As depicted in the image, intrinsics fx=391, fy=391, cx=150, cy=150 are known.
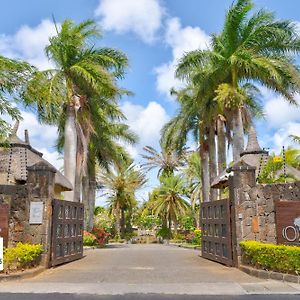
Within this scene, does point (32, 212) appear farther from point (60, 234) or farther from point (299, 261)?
point (299, 261)

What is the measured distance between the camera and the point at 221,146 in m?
26.6

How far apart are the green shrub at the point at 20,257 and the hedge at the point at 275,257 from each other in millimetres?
6377

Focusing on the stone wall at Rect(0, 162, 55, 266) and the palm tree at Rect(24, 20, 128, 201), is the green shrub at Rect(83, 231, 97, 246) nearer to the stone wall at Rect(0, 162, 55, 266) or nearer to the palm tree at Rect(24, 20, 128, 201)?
the palm tree at Rect(24, 20, 128, 201)

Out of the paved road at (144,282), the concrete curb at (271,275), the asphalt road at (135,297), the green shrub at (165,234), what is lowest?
the asphalt road at (135,297)

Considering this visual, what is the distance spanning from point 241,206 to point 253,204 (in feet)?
1.30

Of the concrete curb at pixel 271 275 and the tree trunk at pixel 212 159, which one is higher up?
the tree trunk at pixel 212 159

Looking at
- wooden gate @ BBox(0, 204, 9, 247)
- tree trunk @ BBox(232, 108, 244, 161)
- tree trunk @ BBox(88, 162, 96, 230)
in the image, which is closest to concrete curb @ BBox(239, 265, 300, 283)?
wooden gate @ BBox(0, 204, 9, 247)

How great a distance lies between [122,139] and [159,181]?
10.9 m

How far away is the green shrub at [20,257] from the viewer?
10.5m

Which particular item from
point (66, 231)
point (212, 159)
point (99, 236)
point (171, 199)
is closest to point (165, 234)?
point (171, 199)

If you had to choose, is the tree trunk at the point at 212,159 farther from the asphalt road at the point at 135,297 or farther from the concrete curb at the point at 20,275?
the asphalt road at the point at 135,297

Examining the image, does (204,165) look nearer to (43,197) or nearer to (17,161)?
(17,161)

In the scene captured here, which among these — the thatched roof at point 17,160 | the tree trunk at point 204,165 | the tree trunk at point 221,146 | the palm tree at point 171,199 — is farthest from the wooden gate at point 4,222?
the palm tree at point 171,199

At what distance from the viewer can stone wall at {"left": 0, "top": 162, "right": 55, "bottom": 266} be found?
493 inches
